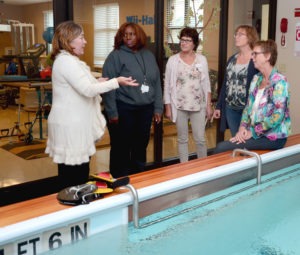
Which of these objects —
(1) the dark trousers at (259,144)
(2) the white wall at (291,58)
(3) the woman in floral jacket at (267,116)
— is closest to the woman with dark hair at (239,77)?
(3) the woman in floral jacket at (267,116)

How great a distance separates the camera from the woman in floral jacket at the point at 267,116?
254cm

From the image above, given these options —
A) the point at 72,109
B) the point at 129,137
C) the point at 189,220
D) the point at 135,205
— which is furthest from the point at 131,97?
the point at 135,205

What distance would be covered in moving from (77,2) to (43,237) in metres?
2.60

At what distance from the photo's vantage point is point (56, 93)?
2.61m

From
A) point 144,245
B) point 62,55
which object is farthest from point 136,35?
point 144,245

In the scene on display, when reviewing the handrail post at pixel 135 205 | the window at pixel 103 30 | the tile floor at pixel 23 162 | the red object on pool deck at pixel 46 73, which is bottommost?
the tile floor at pixel 23 162

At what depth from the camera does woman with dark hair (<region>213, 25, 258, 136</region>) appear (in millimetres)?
3275

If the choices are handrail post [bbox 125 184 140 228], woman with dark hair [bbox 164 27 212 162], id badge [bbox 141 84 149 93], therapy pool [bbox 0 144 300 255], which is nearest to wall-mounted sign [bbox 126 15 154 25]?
woman with dark hair [bbox 164 27 212 162]

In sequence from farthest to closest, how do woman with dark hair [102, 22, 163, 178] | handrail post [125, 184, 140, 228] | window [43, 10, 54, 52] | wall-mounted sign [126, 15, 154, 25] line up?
wall-mounted sign [126, 15, 154, 25]
window [43, 10, 54, 52]
woman with dark hair [102, 22, 163, 178]
handrail post [125, 184, 140, 228]

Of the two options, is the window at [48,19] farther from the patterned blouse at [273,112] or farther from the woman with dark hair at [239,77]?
the patterned blouse at [273,112]

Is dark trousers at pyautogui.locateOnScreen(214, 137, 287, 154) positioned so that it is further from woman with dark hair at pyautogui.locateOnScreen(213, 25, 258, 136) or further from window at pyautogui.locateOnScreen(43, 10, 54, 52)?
window at pyautogui.locateOnScreen(43, 10, 54, 52)

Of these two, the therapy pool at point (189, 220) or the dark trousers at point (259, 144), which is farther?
the dark trousers at point (259, 144)

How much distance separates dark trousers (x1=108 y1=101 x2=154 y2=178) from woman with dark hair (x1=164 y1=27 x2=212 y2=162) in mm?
326

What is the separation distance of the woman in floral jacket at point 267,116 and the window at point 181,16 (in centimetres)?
172
